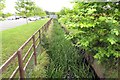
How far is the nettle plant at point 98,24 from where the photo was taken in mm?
3084

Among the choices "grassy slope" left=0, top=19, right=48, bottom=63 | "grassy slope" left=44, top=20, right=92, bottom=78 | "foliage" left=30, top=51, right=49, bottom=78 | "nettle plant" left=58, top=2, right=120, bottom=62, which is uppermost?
"nettle plant" left=58, top=2, right=120, bottom=62

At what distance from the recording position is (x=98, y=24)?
3.22m

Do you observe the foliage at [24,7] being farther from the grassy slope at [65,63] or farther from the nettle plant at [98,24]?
the nettle plant at [98,24]

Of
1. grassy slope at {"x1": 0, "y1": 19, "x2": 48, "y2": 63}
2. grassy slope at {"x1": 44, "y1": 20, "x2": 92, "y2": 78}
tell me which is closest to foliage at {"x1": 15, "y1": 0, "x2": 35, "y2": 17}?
grassy slope at {"x1": 0, "y1": 19, "x2": 48, "y2": 63}

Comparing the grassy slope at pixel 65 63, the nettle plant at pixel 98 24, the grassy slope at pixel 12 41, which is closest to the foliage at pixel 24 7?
the grassy slope at pixel 12 41

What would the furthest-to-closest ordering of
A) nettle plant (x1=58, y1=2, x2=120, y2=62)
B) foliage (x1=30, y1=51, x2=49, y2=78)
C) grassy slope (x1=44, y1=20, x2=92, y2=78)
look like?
grassy slope (x1=44, y1=20, x2=92, y2=78), foliage (x1=30, y1=51, x2=49, y2=78), nettle plant (x1=58, y1=2, x2=120, y2=62)

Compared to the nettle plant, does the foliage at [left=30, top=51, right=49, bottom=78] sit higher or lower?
lower

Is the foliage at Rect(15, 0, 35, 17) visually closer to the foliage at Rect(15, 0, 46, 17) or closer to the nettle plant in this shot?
the foliage at Rect(15, 0, 46, 17)

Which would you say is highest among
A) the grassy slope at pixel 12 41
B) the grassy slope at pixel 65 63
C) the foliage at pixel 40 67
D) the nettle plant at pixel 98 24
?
the nettle plant at pixel 98 24

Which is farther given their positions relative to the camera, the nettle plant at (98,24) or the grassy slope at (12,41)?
the grassy slope at (12,41)

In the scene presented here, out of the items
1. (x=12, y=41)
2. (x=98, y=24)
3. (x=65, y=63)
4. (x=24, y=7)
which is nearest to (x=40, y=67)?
(x=65, y=63)

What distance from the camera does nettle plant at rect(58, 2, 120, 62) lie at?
3.08 metres

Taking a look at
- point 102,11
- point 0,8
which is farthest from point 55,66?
point 0,8

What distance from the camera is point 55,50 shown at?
6.08 m
